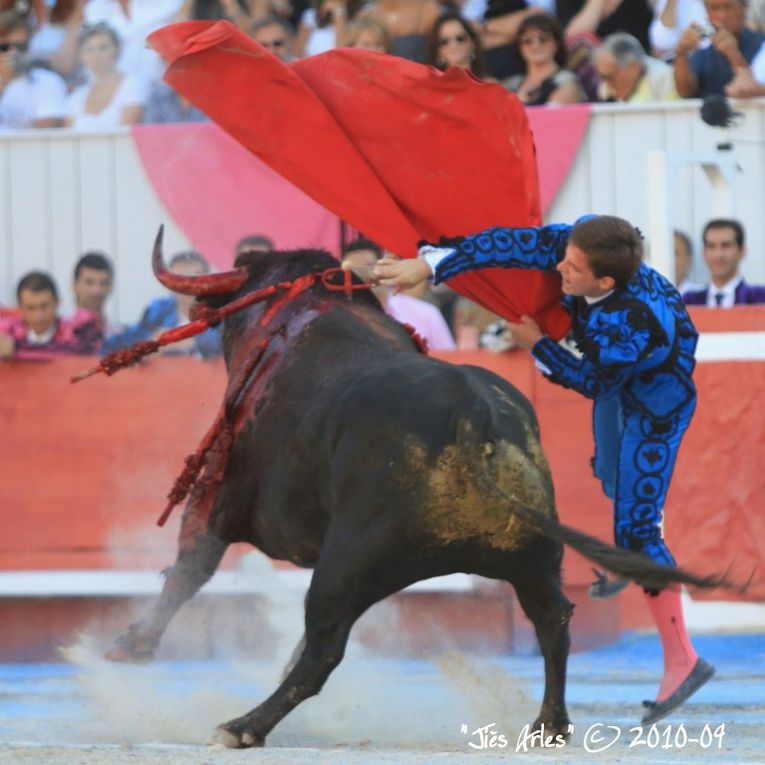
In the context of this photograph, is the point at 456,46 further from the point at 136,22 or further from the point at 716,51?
the point at 136,22

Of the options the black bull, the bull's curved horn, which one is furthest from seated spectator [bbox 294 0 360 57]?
the black bull

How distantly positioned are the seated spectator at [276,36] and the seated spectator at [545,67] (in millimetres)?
1139

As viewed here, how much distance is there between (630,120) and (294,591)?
258 centimetres

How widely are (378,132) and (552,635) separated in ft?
5.64

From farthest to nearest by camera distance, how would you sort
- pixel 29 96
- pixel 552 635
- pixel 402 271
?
pixel 29 96 < pixel 402 271 < pixel 552 635

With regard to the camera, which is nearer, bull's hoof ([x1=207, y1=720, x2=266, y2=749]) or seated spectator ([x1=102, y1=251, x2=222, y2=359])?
bull's hoof ([x1=207, y1=720, x2=266, y2=749])

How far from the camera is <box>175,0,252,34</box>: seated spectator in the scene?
28.3 ft

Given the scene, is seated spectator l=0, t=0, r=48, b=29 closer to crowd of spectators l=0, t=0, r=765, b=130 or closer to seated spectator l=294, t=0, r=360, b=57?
crowd of spectators l=0, t=0, r=765, b=130

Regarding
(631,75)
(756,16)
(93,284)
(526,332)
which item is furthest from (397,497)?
(756,16)

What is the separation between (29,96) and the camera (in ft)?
28.8

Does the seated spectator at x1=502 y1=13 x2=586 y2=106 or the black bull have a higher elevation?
the seated spectator at x1=502 y1=13 x2=586 y2=106

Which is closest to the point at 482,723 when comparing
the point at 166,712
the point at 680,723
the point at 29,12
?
the point at 680,723

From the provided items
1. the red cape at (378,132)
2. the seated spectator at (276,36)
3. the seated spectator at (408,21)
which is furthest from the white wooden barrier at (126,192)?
the red cape at (378,132)

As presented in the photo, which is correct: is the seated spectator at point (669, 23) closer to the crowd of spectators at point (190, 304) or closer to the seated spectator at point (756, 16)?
the seated spectator at point (756, 16)
